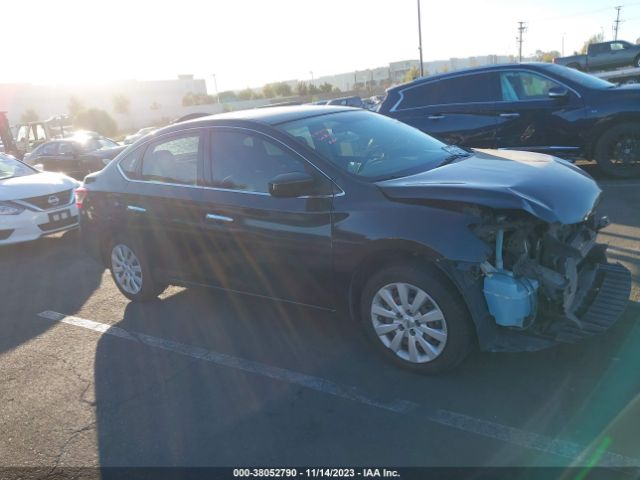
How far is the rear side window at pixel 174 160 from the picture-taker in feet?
14.5

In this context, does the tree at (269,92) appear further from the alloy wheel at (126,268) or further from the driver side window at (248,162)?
the driver side window at (248,162)

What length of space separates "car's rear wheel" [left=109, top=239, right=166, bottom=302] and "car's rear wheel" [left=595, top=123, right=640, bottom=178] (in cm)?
629

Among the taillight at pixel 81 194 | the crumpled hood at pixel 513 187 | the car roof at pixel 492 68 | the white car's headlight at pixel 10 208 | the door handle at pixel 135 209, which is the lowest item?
the white car's headlight at pixel 10 208

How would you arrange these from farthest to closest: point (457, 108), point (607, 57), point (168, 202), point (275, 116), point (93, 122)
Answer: point (93, 122) → point (607, 57) → point (457, 108) → point (168, 202) → point (275, 116)

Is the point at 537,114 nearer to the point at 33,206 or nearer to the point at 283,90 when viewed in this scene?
the point at 33,206

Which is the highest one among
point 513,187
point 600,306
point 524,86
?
point 524,86

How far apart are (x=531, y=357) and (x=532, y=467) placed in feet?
3.46

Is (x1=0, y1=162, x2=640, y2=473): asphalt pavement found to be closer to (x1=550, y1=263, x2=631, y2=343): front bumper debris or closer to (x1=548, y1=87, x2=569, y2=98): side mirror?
(x1=550, y1=263, x2=631, y2=343): front bumper debris

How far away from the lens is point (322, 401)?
10.8ft

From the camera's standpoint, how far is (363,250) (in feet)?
11.1

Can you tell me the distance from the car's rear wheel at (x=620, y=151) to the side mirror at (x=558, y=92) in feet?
2.60

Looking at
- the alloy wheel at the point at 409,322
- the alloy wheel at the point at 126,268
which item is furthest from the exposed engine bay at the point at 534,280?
the alloy wheel at the point at 126,268

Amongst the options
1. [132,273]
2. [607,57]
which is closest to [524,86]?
[132,273]

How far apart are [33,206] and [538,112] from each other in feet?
24.7
